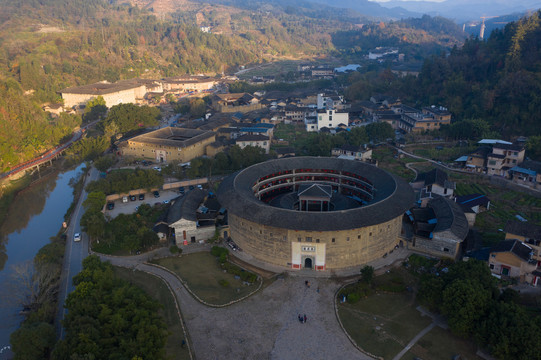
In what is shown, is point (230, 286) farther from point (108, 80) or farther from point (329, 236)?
point (108, 80)

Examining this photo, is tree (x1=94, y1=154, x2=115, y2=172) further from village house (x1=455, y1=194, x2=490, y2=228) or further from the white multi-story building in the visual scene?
village house (x1=455, y1=194, x2=490, y2=228)

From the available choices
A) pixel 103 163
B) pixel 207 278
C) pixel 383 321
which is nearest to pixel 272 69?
pixel 103 163

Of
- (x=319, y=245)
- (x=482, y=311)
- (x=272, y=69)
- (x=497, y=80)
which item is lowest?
(x=482, y=311)

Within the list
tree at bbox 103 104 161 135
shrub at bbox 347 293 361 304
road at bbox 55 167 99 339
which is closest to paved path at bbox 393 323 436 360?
shrub at bbox 347 293 361 304

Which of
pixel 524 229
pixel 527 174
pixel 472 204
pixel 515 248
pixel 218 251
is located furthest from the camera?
pixel 527 174

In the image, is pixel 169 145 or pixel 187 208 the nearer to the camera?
pixel 187 208

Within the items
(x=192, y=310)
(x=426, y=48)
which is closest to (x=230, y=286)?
(x=192, y=310)

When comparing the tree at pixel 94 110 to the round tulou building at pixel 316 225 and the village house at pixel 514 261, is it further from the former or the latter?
the village house at pixel 514 261

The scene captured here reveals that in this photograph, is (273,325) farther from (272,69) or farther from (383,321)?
(272,69)
